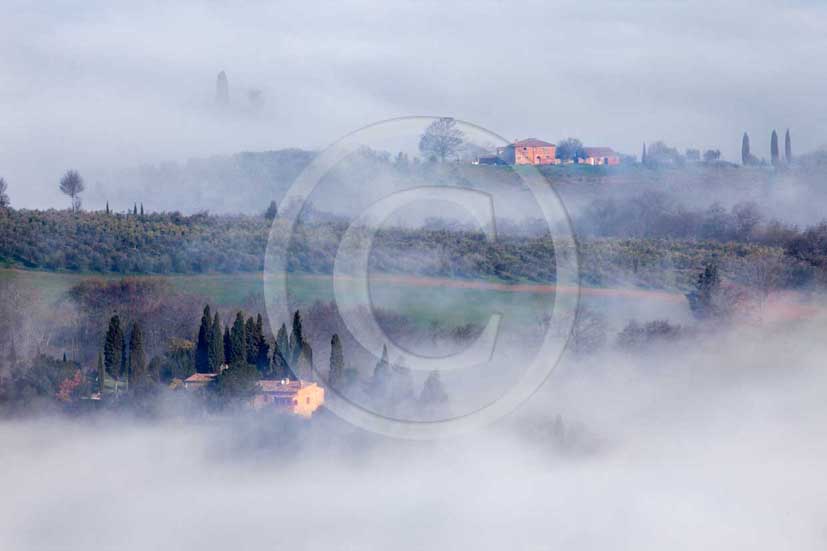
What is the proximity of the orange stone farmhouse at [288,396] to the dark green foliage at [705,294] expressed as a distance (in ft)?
48.5

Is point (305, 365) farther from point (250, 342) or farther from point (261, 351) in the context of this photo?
Result: point (250, 342)

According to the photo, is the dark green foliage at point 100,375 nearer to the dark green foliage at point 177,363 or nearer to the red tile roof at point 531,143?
the dark green foliage at point 177,363

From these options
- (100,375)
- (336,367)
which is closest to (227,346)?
(100,375)

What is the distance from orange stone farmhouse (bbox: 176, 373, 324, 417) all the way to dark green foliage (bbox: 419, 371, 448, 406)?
2.68m

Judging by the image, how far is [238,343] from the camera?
40406 millimetres

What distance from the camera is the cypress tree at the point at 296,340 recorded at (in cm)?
4019

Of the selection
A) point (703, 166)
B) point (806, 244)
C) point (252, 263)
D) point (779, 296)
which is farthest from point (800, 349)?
point (703, 166)

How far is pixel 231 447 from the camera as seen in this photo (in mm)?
36656

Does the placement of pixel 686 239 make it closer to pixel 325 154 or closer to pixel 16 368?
pixel 325 154

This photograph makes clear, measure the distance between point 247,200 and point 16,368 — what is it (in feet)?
79.6

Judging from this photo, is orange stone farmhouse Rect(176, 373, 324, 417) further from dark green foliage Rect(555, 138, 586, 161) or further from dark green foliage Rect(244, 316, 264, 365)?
dark green foliage Rect(555, 138, 586, 161)

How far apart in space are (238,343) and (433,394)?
5.88 meters

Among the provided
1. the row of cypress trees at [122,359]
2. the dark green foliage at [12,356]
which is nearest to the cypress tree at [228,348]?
the row of cypress trees at [122,359]

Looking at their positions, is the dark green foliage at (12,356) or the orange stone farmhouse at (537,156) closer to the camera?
the dark green foliage at (12,356)
